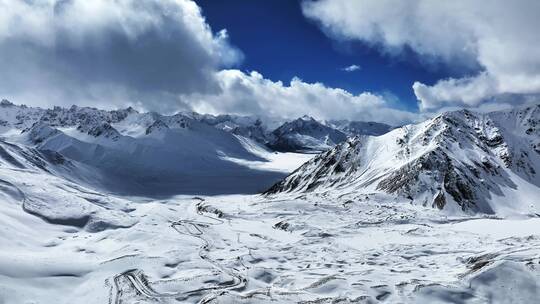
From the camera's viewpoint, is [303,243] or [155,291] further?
[303,243]

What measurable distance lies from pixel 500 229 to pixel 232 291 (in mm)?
66061

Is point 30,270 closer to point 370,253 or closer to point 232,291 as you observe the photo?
point 232,291

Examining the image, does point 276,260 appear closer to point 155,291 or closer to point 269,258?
point 269,258

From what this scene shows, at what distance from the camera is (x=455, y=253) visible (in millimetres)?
84188

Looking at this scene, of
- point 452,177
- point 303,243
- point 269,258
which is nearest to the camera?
point 269,258

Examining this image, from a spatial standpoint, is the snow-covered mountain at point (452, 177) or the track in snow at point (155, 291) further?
the snow-covered mountain at point (452, 177)

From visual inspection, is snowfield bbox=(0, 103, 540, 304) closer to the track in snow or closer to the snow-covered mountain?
the track in snow

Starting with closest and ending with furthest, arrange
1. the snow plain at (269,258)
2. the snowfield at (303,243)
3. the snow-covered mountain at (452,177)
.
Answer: the snow plain at (269,258), the snowfield at (303,243), the snow-covered mountain at (452,177)

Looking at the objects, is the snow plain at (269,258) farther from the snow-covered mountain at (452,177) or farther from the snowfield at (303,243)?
the snow-covered mountain at (452,177)

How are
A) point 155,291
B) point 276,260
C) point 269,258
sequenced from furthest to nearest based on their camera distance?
point 269,258
point 276,260
point 155,291

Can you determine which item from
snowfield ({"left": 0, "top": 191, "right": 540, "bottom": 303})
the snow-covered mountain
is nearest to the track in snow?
snowfield ({"left": 0, "top": 191, "right": 540, "bottom": 303})

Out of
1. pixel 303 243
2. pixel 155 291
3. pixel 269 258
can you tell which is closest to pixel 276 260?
pixel 269 258

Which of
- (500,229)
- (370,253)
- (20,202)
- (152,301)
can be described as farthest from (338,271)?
(20,202)

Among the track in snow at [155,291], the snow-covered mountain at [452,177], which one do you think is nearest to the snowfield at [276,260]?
the track in snow at [155,291]
